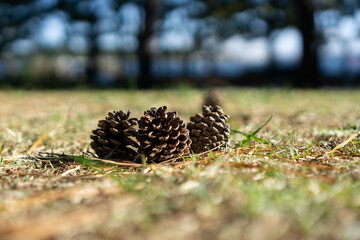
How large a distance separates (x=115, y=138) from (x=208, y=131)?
42 cm

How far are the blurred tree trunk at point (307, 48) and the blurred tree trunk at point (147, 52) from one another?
3.73 metres

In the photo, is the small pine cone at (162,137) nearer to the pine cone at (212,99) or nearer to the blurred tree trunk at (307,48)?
the pine cone at (212,99)

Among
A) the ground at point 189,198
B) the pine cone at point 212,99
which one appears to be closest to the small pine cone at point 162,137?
the ground at point 189,198

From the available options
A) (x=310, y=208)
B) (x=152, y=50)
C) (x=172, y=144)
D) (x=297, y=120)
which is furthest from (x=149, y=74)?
(x=310, y=208)

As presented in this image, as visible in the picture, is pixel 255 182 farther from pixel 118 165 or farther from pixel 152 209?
pixel 118 165

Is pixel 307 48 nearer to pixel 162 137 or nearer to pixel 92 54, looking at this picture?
pixel 162 137

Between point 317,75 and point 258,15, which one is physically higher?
point 258,15

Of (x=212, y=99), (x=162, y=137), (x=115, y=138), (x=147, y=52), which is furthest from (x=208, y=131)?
(x=147, y=52)

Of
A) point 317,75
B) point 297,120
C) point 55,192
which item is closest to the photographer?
point 55,192

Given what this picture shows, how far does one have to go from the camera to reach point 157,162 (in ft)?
4.42

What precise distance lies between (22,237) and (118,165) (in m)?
0.63

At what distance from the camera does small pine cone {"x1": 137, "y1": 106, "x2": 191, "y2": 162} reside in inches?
52.5

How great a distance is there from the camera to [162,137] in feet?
4.38

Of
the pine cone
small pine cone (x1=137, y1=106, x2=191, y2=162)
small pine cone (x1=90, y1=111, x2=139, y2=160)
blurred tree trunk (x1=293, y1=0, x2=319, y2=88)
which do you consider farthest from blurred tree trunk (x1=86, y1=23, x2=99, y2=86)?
small pine cone (x1=137, y1=106, x2=191, y2=162)
